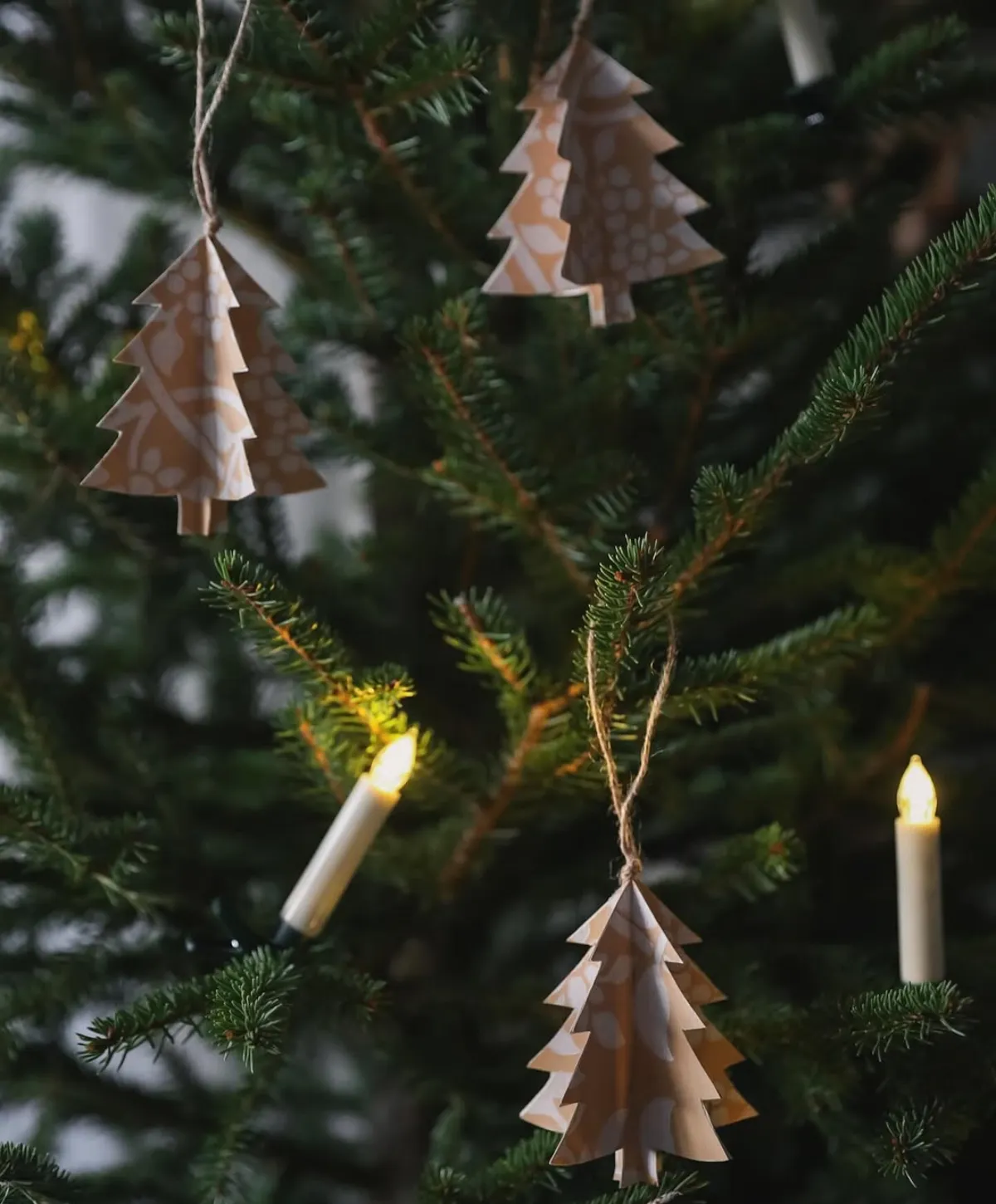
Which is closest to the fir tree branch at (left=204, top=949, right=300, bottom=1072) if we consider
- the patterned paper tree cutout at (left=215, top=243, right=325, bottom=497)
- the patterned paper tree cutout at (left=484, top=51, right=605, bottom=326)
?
the patterned paper tree cutout at (left=215, top=243, right=325, bottom=497)

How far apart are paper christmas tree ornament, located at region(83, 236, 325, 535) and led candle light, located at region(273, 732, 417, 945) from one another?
0.13 m

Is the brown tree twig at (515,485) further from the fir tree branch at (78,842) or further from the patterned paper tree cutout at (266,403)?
the fir tree branch at (78,842)

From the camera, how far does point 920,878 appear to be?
56 centimetres

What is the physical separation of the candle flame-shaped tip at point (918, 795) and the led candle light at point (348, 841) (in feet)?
0.76

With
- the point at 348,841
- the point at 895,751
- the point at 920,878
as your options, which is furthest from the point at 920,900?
the point at 348,841

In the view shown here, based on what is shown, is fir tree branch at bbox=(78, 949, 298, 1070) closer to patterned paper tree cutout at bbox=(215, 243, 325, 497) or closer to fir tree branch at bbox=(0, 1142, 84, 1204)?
fir tree branch at bbox=(0, 1142, 84, 1204)

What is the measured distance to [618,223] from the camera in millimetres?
585

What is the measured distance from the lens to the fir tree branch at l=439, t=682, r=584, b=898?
579mm

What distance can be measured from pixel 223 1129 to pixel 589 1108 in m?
0.21

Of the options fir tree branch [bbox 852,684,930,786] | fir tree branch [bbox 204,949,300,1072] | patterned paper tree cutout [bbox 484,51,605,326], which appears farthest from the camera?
fir tree branch [bbox 852,684,930,786]

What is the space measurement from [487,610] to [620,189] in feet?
0.71

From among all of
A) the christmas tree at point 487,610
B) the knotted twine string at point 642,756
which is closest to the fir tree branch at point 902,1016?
the christmas tree at point 487,610

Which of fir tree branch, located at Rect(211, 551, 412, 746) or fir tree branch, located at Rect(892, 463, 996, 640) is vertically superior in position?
fir tree branch, located at Rect(892, 463, 996, 640)

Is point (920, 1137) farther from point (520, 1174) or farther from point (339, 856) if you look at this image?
point (339, 856)
